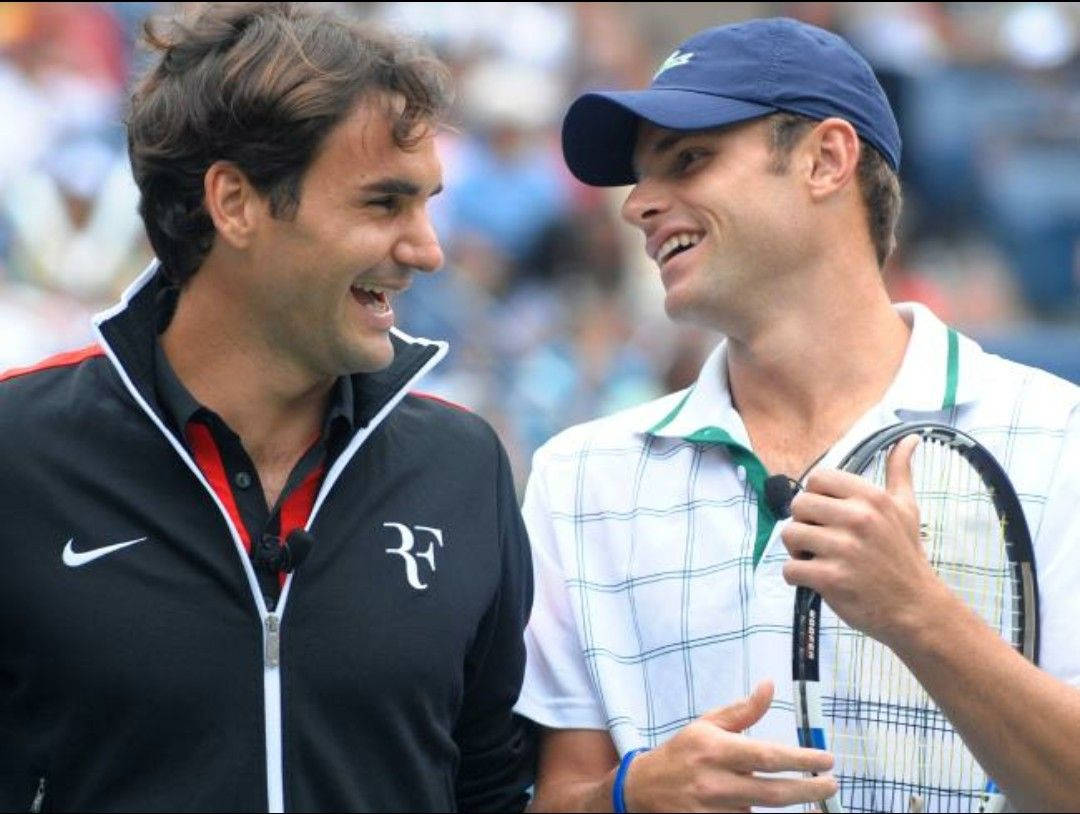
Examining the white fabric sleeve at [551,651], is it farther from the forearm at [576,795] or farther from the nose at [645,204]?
the nose at [645,204]

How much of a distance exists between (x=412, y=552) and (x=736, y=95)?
1.07m

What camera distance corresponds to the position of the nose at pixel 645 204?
3881 millimetres


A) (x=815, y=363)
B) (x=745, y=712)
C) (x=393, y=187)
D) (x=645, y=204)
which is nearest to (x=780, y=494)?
(x=815, y=363)

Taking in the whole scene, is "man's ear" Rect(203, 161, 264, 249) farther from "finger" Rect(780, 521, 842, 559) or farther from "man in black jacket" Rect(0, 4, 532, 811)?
"finger" Rect(780, 521, 842, 559)

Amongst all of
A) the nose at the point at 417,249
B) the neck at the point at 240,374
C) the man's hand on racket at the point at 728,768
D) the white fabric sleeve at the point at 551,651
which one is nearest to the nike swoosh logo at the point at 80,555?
the neck at the point at 240,374

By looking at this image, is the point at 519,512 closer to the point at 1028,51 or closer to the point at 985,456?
the point at 985,456

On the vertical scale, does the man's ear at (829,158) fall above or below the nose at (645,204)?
above

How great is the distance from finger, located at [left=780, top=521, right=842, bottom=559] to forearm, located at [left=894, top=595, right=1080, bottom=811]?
213 mm

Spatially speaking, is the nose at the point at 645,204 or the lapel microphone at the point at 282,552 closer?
the lapel microphone at the point at 282,552

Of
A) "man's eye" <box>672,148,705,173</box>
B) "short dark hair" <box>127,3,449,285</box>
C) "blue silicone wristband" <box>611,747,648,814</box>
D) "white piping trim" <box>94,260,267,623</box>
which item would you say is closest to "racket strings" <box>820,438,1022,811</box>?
"blue silicone wristband" <box>611,747,648,814</box>

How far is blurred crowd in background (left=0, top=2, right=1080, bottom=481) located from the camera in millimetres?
8797

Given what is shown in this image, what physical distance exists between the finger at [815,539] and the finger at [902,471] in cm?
14

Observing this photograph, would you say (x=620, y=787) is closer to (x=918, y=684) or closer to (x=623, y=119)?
(x=918, y=684)

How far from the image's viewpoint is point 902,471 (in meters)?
3.26
